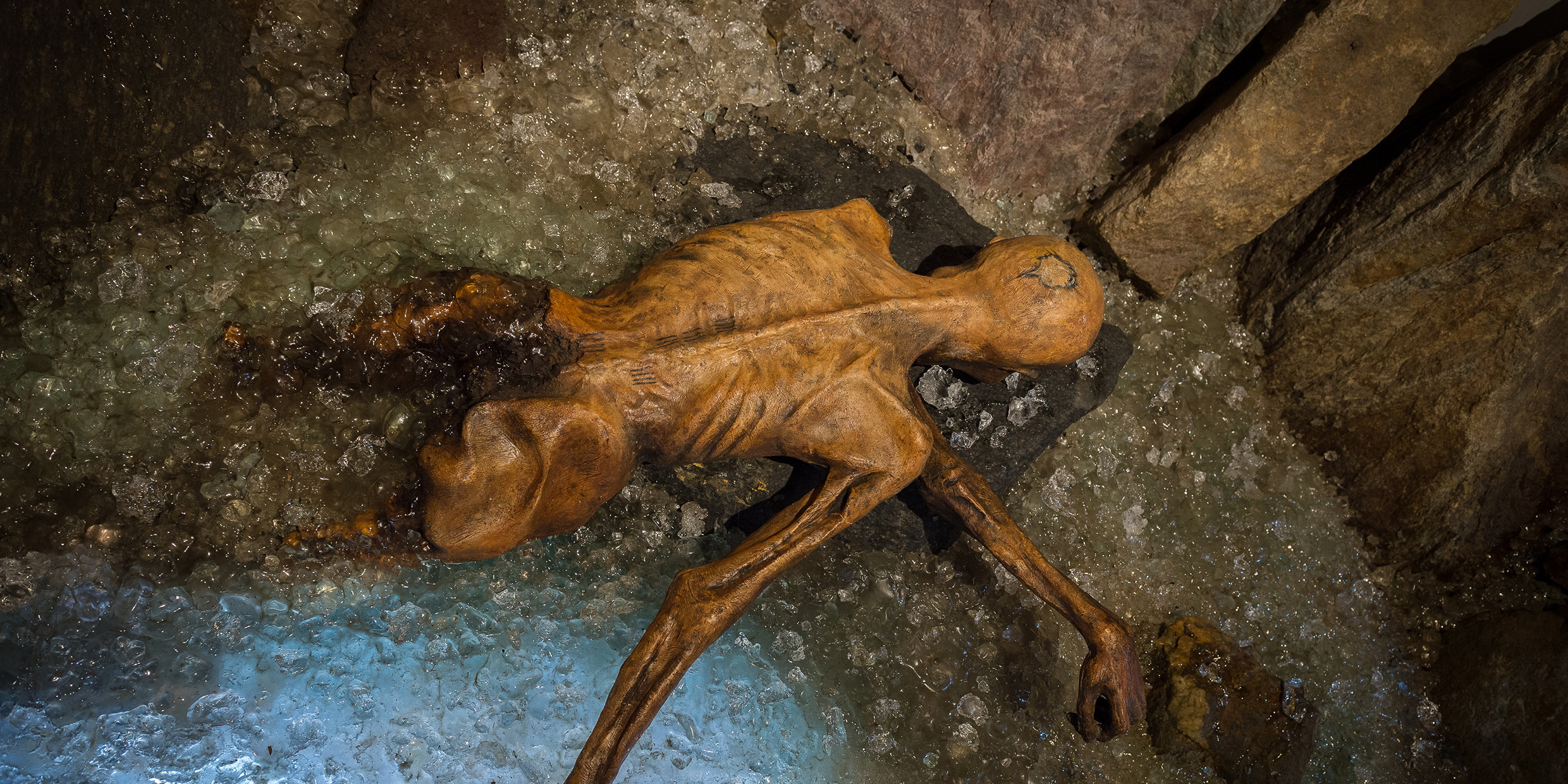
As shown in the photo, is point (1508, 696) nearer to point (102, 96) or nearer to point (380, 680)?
point (380, 680)

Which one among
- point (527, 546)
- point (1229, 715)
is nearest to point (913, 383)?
point (527, 546)

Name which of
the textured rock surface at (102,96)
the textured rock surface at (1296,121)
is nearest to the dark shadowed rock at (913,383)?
the textured rock surface at (1296,121)

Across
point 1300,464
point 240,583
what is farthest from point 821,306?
point 1300,464

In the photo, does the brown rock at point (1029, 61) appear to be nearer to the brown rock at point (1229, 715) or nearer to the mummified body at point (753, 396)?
the mummified body at point (753, 396)

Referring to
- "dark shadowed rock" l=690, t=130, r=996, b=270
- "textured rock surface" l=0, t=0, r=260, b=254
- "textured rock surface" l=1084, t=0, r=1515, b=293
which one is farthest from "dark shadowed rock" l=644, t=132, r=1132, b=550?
"textured rock surface" l=0, t=0, r=260, b=254

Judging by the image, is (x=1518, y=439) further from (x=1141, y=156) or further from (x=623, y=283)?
(x=623, y=283)

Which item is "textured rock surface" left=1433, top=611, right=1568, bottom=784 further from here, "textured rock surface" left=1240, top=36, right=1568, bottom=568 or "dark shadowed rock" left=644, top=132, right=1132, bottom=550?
"dark shadowed rock" left=644, top=132, right=1132, bottom=550
